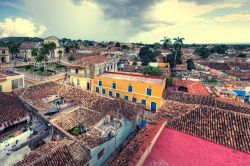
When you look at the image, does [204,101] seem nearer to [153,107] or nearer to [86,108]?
[153,107]

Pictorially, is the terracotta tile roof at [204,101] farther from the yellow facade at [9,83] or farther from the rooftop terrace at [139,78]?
the yellow facade at [9,83]

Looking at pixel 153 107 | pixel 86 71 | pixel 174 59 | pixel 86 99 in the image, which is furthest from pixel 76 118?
pixel 174 59

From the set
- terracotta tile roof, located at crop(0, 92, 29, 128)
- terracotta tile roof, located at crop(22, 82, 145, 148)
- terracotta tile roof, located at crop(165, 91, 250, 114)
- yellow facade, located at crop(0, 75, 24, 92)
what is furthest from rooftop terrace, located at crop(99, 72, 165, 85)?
terracotta tile roof, located at crop(0, 92, 29, 128)

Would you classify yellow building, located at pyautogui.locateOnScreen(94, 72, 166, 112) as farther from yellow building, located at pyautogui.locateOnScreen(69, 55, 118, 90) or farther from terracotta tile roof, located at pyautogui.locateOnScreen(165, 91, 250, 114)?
terracotta tile roof, located at pyautogui.locateOnScreen(165, 91, 250, 114)

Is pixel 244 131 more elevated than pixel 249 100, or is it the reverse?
pixel 244 131

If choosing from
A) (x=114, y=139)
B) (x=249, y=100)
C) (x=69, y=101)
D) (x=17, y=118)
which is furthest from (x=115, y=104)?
(x=249, y=100)

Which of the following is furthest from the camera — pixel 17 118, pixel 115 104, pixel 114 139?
pixel 115 104

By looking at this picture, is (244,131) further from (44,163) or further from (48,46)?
(48,46)
